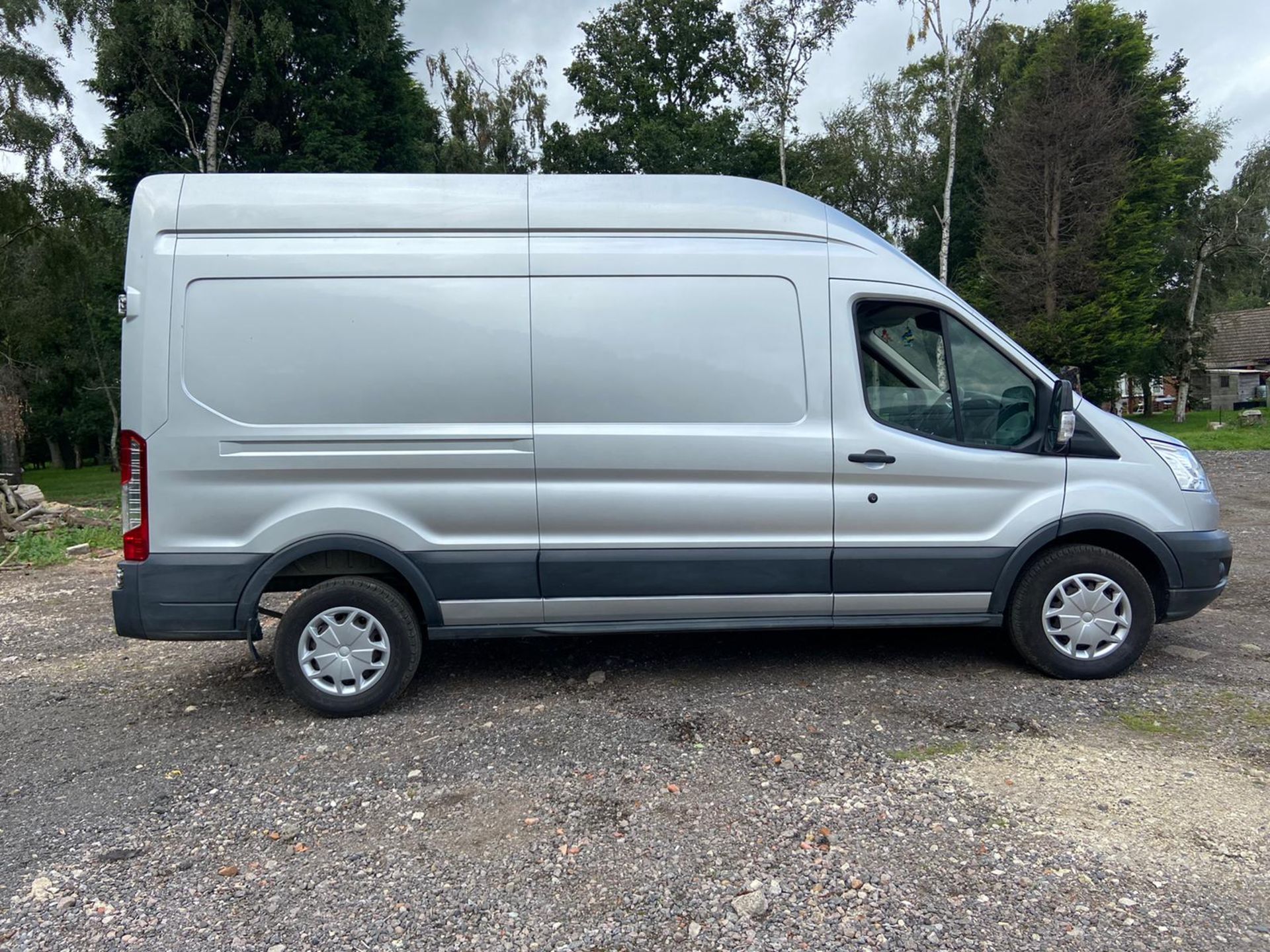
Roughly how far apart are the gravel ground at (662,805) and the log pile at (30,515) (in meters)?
6.51

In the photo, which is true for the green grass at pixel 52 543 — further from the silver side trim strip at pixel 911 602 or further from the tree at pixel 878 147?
the tree at pixel 878 147

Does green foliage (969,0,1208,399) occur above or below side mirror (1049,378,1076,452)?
above

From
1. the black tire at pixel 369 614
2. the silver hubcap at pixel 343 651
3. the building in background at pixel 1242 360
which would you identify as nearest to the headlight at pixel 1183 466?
the black tire at pixel 369 614

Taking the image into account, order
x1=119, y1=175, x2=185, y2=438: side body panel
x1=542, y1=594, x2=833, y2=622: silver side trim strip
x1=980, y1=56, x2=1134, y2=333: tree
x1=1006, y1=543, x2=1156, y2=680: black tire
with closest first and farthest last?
x1=119, y1=175, x2=185, y2=438: side body panel
x1=542, y1=594, x2=833, y2=622: silver side trim strip
x1=1006, y1=543, x2=1156, y2=680: black tire
x1=980, y1=56, x2=1134, y2=333: tree

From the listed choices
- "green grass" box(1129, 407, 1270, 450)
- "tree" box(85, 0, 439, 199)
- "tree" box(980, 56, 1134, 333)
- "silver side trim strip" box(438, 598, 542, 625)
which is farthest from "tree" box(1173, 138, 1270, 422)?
"silver side trim strip" box(438, 598, 542, 625)

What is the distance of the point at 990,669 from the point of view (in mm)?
4402

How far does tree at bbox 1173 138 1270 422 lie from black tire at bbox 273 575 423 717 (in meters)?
34.8

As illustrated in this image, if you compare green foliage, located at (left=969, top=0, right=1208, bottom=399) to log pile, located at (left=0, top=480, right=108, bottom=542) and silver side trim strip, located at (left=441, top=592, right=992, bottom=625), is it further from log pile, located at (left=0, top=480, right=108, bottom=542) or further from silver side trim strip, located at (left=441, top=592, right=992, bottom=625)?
log pile, located at (left=0, top=480, right=108, bottom=542)

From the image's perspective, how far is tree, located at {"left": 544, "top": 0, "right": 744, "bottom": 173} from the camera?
104 feet

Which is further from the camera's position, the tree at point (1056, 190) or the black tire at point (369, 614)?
the tree at point (1056, 190)

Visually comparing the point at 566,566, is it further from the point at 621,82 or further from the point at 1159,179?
the point at 621,82

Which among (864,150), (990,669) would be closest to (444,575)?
(990,669)

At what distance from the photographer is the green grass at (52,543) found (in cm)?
904

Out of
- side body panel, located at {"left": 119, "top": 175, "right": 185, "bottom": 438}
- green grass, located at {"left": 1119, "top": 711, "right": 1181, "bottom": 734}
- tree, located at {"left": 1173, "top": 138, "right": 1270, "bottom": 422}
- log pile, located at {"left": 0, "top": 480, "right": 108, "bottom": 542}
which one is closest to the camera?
green grass, located at {"left": 1119, "top": 711, "right": 1181, "bottom": 734}
